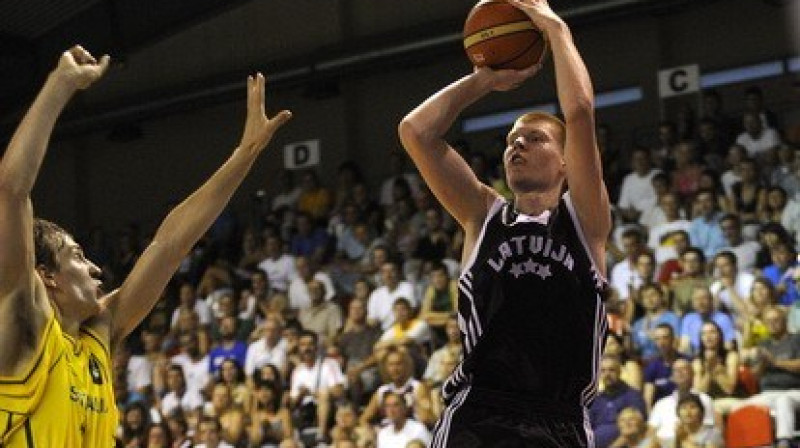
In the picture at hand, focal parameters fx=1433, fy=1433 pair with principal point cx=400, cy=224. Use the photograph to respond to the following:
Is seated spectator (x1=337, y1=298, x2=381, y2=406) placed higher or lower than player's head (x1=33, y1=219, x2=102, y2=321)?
lower

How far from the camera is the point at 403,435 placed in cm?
1220

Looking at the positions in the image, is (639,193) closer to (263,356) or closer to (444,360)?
(444,360)

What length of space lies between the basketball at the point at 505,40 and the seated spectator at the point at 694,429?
20.4ft

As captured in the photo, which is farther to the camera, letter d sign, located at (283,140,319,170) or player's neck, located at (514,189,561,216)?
letter d sign, located at (283,140,319,170)

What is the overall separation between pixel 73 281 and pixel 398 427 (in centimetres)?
802

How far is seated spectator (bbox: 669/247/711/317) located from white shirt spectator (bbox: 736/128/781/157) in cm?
226

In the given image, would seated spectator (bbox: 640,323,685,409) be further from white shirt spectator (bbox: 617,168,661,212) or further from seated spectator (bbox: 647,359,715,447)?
white shirt spectator (bbox: 617,168,661,212)

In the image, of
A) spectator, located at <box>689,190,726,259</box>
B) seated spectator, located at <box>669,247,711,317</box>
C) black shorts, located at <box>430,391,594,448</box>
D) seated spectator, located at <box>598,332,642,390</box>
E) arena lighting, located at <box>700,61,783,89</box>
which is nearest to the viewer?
black shorts, located at <box>430,391,594,448</box>

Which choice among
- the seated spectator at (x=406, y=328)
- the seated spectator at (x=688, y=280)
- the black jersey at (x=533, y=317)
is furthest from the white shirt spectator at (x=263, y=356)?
the black jersey at (x=533, y=317)

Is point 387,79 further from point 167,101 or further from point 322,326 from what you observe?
point 322,326

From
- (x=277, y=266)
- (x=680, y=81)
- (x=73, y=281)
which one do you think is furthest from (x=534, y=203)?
(x=277, y=266)

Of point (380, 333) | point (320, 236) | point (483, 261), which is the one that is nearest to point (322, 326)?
point (380, 333)

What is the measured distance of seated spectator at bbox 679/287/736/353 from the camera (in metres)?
11.7

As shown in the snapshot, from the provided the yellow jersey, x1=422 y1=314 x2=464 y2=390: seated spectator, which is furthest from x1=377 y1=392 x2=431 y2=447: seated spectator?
the yellow jersey
